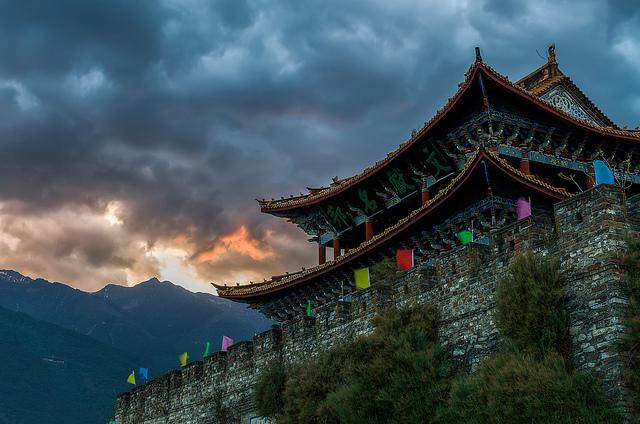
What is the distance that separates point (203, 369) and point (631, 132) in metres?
14.6

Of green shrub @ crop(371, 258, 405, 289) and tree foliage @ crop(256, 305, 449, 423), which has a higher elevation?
green shrub @ crop(371, 258, 405, 289)

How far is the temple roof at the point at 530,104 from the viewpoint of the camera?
24656mm

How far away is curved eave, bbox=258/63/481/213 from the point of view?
979 inches

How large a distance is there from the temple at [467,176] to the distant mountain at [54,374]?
7751 cm

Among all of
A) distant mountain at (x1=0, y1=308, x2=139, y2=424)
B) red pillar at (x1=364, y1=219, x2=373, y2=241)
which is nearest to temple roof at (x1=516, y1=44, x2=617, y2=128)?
red pillar at (x1=364, y1=219, x2=373, y2=241)

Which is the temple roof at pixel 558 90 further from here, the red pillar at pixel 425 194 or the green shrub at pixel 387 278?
the green shrub at pixel 387 278

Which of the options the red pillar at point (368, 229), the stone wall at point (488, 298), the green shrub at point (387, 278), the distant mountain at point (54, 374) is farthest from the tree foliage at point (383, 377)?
the distant mountain at point (54, 374)

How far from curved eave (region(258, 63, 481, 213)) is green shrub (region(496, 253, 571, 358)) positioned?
405 inches

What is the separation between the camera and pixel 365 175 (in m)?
30.2

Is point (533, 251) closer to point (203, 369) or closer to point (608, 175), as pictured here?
point (608, 175)

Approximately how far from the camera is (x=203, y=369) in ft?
84.9

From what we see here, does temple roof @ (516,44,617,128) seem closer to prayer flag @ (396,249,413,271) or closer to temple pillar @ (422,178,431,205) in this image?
temple pillar @ (422,178,431,205)

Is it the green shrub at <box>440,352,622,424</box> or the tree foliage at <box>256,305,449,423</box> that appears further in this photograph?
the tree foliage at <box>256,305,449,423</box>

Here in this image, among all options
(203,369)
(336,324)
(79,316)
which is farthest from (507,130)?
(79,316)
